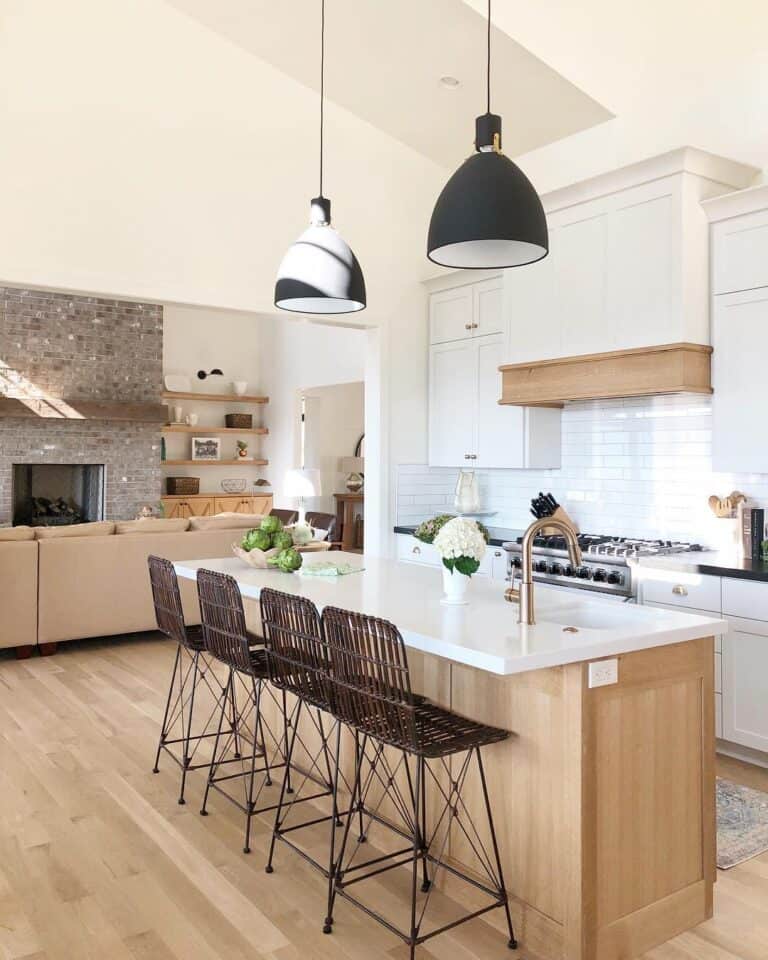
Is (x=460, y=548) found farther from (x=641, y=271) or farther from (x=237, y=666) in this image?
(x=641, y=271)

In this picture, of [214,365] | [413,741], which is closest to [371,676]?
[413,741]

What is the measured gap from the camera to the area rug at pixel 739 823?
3174 millimetres

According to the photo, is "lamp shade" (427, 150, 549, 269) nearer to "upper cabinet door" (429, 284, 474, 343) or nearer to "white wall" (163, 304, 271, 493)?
"upper cabinet door" (429, 284, 474, 343)

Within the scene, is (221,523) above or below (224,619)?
above

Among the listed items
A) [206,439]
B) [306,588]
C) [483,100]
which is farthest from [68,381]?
[306,588]

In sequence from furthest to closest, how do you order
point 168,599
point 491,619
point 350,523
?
point 350,523
point 168,599
point 491,619

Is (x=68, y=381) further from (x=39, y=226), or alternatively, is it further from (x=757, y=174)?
(x=757, y=174)

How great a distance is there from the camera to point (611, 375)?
495 cm

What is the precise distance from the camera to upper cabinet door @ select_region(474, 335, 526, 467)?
5.85 metres

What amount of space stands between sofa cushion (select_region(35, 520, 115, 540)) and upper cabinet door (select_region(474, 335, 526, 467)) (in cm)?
280

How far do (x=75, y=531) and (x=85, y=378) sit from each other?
4.81 meters

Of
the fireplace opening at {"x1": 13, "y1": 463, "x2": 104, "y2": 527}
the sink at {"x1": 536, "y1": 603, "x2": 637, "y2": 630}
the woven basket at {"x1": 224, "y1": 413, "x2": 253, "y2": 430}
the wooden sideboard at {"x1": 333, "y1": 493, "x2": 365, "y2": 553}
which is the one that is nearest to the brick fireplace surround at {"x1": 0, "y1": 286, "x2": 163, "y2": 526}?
the fireplace opening at {"x1": 13, "y1": 463, "x2": 104, "y2": 527}

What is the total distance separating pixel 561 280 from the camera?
207 inches

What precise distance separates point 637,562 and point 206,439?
27.4 feet
